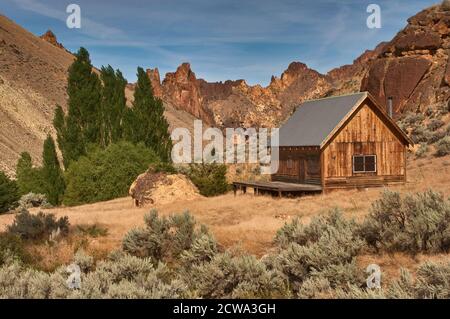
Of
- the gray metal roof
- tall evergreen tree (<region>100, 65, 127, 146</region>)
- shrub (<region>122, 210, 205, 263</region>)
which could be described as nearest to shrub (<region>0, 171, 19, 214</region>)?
tall evergreen tree (<region>100, 65, 127, 146</region>)

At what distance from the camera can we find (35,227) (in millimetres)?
15773

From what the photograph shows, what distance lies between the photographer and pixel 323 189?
89.6ft

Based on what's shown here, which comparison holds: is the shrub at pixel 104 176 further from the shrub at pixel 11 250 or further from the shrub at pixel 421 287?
the shrub at pixel 421 287

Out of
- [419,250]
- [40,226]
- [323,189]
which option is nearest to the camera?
[419,250]

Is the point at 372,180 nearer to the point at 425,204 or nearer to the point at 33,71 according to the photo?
the point at 425,204

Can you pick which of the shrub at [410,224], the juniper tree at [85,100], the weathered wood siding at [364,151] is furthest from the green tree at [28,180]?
the shrub at [410,224]

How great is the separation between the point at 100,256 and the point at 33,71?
10831 centimetres

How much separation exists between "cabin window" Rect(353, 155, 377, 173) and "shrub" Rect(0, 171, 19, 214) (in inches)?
989

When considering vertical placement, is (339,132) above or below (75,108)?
below

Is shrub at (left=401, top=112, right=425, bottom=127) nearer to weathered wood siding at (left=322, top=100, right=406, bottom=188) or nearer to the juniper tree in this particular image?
weathered wood siding at (left=322, top=100, right=406, bottom=188)

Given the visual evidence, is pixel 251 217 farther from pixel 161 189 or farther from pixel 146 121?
pixel 146 121

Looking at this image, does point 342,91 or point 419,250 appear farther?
point 342,91

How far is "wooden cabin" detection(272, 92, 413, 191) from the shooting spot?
1087 inches
